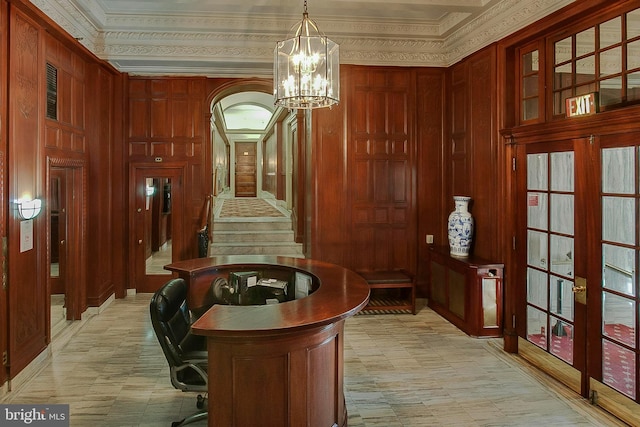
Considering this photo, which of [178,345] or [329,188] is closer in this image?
[178,345]

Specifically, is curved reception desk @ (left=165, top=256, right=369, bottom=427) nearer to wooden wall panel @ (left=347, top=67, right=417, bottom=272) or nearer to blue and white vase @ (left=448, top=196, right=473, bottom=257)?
blue and white vase @ (left=448, top=196, right=473, bottom=257)

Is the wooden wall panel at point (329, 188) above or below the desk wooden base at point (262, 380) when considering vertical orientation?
above

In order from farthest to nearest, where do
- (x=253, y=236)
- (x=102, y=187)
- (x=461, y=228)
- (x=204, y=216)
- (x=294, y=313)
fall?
(x=253, y=236) < (x=204, y=216) < (x=102, y=187) < (x=461, y=228) < (x=294, y=313)

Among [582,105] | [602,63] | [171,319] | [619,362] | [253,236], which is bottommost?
[619,362]

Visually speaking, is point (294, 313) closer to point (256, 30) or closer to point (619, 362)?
point (619, 362)

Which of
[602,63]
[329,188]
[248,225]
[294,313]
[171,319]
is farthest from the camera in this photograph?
[248,225]

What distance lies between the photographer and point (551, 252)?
441 centimetres

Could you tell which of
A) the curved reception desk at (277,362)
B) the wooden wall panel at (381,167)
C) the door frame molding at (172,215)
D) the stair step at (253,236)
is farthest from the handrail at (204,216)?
the curved reception desk at (277,362)

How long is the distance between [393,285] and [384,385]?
7.47 feet

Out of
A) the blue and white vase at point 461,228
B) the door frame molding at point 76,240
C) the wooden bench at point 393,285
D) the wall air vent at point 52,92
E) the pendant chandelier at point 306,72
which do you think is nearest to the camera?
the pendant chandelier at point 306,72

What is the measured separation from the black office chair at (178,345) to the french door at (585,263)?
3086 millimetres

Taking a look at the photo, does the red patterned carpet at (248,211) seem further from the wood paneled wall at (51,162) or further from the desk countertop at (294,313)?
the desk countertop at (294,313)

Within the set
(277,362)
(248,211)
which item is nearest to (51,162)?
(277,362)

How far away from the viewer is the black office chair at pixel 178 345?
9.78 feet
